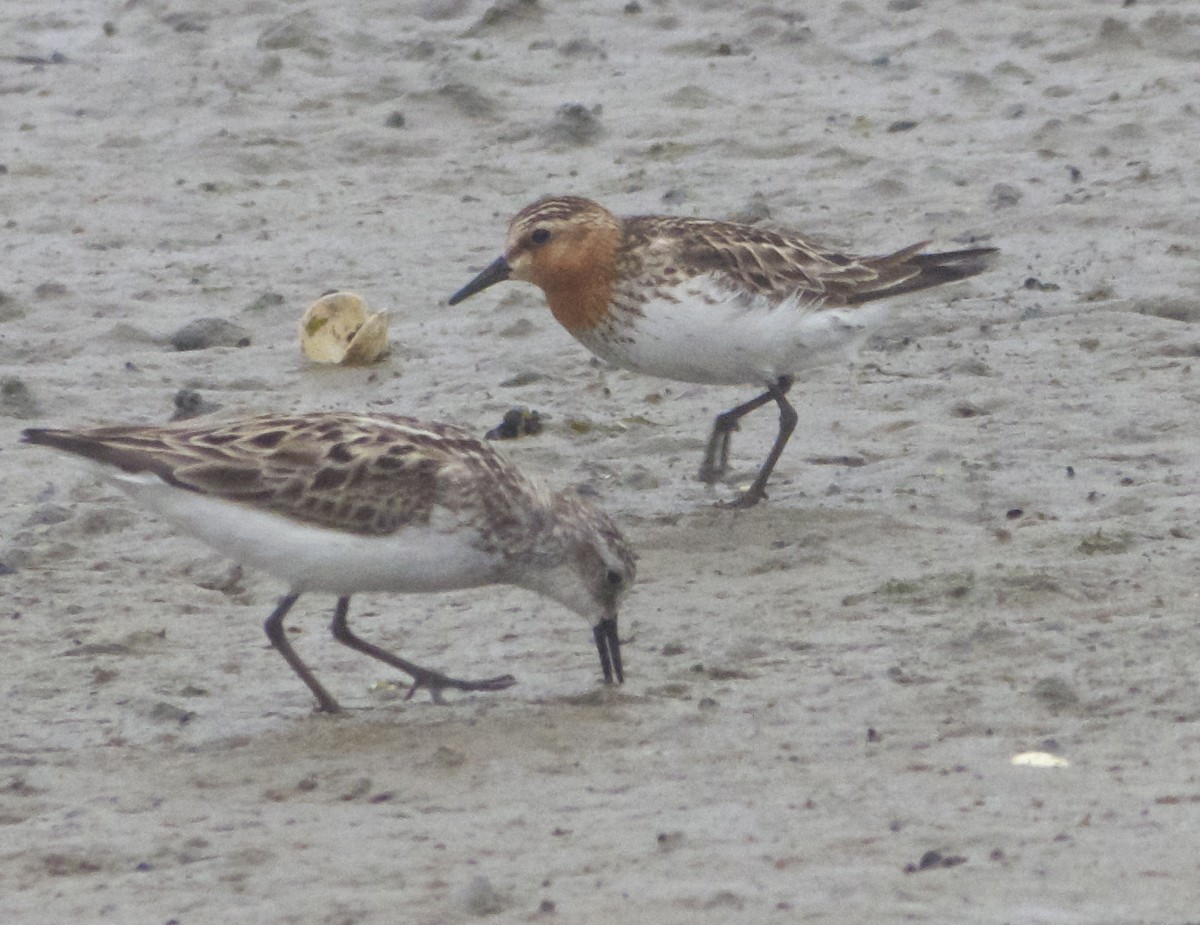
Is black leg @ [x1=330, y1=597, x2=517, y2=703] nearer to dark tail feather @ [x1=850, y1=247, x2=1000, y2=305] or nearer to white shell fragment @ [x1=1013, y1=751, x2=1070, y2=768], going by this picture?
white shell fragment @ [x1=1013, y1=751, x2=1070, y2=768]

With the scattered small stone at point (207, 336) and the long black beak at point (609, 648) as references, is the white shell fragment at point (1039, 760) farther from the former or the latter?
the scattered small stone at point (207, 336)

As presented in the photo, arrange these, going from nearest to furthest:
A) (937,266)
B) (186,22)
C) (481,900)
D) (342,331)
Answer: (481,900)
(937,266)
(342,331)
(186,22)

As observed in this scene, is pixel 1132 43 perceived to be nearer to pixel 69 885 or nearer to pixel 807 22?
pixel 807 22

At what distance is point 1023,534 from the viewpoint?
8.36 m

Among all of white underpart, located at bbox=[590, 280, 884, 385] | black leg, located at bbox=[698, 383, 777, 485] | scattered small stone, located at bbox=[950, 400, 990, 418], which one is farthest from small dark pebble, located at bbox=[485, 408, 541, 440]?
scattered small stone, located at bbox=[950, 400, 990, 418]

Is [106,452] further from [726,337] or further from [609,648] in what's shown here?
[726,337]

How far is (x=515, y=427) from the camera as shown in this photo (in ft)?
31.7

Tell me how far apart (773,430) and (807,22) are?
596cm

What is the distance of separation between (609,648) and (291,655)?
1072 millimetres

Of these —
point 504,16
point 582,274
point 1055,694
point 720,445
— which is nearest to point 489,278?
point 582,274

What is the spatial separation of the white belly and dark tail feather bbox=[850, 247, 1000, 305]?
0.29m

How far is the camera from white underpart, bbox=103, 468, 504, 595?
7.03m

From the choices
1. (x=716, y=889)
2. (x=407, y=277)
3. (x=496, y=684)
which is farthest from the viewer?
(x=407, y=277)

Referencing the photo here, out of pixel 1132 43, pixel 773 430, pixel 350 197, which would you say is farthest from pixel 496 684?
pixel 1132 43
